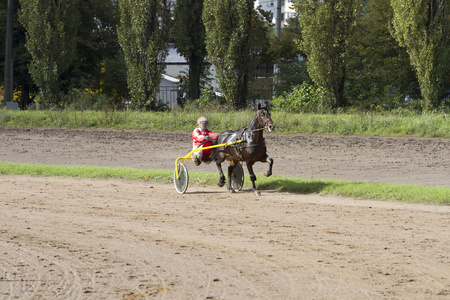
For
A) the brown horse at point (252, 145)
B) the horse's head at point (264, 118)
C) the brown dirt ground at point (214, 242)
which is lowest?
the brown dirt ground at point (214, 242)

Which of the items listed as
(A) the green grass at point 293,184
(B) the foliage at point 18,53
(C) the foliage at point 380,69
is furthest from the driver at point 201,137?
(B) the foliage at point 18,53

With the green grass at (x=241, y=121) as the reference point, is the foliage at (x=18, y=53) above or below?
above

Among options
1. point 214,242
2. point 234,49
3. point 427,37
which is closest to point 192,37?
point 234,49

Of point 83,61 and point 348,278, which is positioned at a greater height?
point 83,61

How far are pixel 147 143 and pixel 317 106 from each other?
10373 mm

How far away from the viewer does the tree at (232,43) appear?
1328 inches

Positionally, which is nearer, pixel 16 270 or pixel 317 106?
pixel 16 270

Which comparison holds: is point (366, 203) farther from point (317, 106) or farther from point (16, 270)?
point (317, 106)

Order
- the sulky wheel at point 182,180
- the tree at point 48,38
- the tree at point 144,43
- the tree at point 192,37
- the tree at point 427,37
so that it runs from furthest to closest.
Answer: the tree at point 192,37 < the tree at point 48,38 < the tree at point 144,43 < the tree at point 427,37 < the sulky wheel at point 182,180

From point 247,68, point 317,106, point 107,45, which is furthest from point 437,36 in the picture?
point 107,45

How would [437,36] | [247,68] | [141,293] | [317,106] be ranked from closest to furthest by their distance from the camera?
[141,293] → [437,36] → [317,106] → [247,68]

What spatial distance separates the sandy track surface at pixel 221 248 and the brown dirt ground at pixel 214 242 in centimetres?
2

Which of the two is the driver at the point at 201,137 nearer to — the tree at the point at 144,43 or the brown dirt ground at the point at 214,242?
the brown dirt ground at the point at 214,242

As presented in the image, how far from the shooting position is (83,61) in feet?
151
